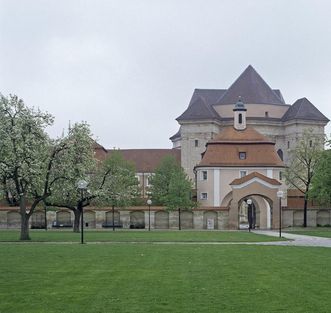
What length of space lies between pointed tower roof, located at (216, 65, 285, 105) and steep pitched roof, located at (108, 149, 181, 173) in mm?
12658

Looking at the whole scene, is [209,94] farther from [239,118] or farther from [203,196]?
[203,196]

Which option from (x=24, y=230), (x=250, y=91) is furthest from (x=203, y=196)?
(x=24, y=230)

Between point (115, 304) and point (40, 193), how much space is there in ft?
118

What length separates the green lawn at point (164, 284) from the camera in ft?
40.4

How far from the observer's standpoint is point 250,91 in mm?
100375

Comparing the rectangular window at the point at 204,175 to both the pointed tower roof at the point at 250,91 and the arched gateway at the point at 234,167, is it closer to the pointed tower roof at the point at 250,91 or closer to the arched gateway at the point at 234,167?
the arched gateway at the point at 234,167

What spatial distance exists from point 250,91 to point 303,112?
8528 millimetres

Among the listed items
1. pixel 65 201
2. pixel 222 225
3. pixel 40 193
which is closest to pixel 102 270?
pixel 40 193

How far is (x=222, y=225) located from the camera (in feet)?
228

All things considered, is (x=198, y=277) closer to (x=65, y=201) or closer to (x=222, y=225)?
(x=65, y=201)

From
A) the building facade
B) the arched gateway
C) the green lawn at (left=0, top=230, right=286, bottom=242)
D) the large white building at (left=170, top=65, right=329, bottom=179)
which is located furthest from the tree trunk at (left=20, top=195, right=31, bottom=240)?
the large white building at (left=170, top=65, right=329, bottom=179)

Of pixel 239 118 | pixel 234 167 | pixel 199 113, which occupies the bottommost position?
pixel 234 167

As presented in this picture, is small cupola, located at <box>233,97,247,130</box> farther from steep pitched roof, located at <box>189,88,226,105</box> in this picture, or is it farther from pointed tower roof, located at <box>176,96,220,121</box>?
steep pitched roof, located at <box>189,88,226,105</box>

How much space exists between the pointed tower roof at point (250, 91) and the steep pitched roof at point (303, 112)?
3.04m
